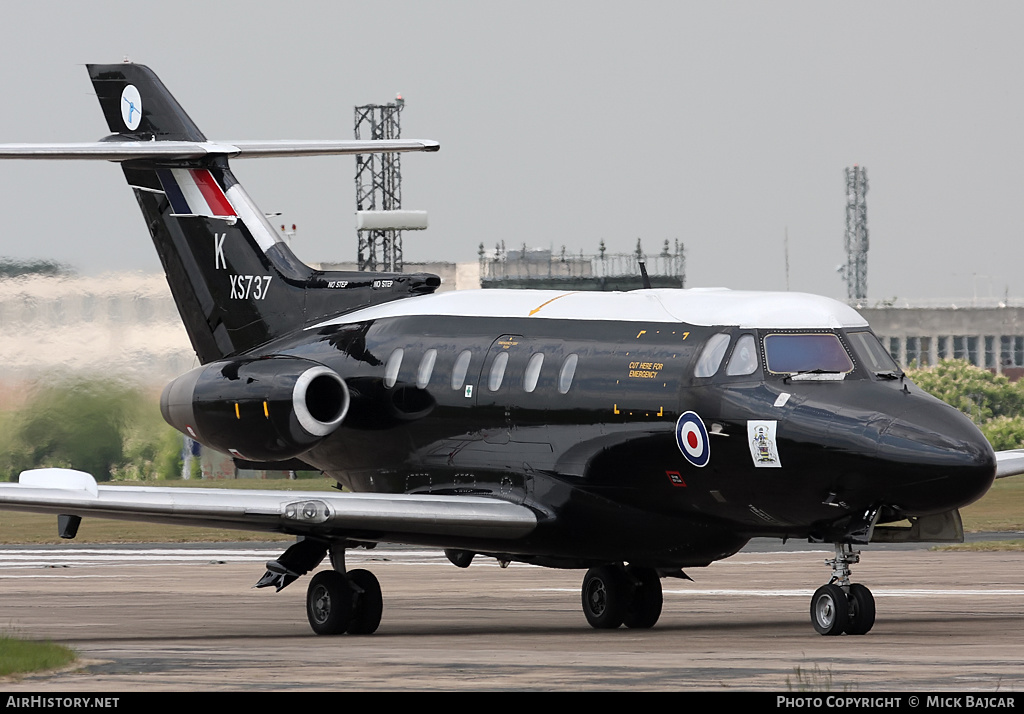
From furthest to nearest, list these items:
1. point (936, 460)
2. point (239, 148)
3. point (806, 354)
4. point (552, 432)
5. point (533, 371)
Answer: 1. point (239, 148)
2. point (533, 371)
3. point (552, 432)
4. point (806, 354)
5. point (936, 460)

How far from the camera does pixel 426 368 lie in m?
21.1

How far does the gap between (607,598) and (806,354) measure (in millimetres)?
4334

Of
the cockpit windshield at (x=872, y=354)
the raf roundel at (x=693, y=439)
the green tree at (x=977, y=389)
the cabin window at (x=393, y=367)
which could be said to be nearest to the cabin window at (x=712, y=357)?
the raf roundel at (x=693, y=439)

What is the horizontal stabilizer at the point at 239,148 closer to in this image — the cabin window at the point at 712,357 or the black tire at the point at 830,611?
the cabin window at the point at 712,357

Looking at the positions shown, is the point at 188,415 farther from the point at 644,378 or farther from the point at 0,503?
the point at 644,378

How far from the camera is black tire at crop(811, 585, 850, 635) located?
1695cm

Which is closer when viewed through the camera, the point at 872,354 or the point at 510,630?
the point at 872,354

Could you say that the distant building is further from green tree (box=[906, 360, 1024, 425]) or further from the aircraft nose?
the aircraft nose

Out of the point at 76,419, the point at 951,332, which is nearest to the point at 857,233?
the point at 951,332

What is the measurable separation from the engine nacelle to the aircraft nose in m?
7.50

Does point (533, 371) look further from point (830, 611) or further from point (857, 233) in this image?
point (857, 233)
